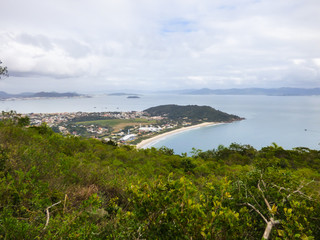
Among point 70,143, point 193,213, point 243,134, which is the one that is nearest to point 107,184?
point 193,213

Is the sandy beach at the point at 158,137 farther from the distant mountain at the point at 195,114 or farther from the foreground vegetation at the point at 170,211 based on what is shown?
the foreground vegetation at the point at 170,211

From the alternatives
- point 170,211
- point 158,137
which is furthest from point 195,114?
point 170,211

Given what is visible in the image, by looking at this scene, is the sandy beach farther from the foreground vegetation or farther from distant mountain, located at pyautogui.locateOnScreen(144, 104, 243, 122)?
the foreground vegetation

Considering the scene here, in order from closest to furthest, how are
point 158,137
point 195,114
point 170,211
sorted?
point 170,211
point 158,137
point 195,114

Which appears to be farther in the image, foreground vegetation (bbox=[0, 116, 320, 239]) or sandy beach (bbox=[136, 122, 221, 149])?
sandy beach (bbox=[136, 122, 221, 149])

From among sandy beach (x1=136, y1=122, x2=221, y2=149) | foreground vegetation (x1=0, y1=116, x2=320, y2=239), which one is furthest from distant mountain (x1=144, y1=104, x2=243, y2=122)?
foreground vegetation (x1=0, y1=116, x2=320, y2=239)

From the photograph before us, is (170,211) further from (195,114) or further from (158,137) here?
(195,114)

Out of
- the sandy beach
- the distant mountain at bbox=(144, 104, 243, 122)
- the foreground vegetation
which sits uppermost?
the foreground vegetation

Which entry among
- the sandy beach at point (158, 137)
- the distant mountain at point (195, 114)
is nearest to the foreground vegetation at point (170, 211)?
the sandy beach at point (158, 137)

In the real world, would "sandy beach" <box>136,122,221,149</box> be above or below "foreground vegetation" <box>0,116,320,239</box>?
below
